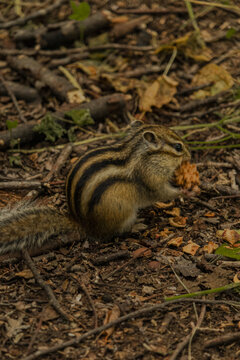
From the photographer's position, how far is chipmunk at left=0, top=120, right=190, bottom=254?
173 inches

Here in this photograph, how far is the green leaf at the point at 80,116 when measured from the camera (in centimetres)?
626

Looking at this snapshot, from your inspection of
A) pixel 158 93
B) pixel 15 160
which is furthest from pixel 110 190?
pixel 158 93

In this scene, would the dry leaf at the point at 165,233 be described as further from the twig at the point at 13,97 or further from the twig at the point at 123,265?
the twig at the point at 13,97

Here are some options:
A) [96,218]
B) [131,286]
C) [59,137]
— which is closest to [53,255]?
[96,218]

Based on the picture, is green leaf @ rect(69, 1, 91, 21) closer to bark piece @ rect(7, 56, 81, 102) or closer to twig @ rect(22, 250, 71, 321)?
bark piece @ rect(7, 56, 81, 102)

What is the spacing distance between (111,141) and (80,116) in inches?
20.9

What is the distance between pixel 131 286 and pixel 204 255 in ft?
2.59

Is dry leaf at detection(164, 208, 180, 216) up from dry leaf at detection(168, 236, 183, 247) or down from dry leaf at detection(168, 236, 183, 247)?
down

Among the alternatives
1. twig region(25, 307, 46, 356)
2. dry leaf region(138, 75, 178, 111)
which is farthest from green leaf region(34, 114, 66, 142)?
twig region(25, 307, 46, 356)

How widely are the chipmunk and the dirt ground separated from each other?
0.18 meters

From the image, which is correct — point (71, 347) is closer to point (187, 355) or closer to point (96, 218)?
point (187, 355)

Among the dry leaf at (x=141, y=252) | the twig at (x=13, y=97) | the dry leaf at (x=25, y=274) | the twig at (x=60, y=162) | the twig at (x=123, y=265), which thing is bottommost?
the dry leaf at (x=141, y=252)

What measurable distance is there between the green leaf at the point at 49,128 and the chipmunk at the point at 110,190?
1.42m

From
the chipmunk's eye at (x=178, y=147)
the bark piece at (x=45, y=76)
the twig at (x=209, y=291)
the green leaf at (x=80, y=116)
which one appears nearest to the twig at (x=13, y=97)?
the bark piece at (x=45, y=76)
